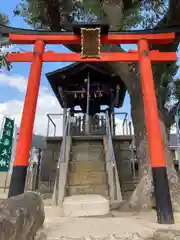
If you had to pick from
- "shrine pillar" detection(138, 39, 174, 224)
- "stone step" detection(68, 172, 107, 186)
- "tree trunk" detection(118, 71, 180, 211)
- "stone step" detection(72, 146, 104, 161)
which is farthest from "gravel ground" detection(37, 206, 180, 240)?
"stone step" detection(72, 146, 104, 161)

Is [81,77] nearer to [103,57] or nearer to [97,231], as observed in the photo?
[103,57]

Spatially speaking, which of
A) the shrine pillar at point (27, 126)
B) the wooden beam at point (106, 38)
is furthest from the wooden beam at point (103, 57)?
the wooden beam at point (106, 38)

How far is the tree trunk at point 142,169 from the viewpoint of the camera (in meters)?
4.63

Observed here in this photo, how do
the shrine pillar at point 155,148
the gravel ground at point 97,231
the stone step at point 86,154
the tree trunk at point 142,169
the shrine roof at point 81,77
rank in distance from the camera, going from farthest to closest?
the shrine roof at point 81,77
the stone step at point 86,154
the tree trunk at point 142,169
the shrine pillar at point 155,148
the gravel ground at point 97,231

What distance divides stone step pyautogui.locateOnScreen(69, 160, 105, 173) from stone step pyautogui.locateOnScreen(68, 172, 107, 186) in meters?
0.14

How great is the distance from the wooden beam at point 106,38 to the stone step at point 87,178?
4.24m

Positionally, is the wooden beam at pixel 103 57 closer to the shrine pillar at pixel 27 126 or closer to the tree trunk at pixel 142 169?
the shrine pillar at pixel 27 126

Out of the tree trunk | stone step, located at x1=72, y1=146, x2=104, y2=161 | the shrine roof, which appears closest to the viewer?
the tree trunk

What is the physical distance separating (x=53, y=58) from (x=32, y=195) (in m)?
3.50

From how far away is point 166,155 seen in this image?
5.02 m

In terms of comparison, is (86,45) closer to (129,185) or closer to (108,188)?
(108,188)

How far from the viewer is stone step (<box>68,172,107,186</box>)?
706 centimetres

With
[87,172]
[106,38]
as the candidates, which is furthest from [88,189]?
[106,38]

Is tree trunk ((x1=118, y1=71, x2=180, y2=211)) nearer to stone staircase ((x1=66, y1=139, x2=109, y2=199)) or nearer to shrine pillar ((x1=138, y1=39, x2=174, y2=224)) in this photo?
shrine pillar ((x1=138, y1=39, x2=174, y2=224))
